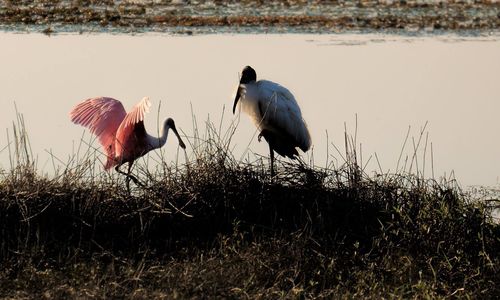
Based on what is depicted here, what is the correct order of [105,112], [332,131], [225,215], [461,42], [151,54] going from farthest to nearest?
[461,42] < [151,54] < [332,131] < [105,112] < [225,215]

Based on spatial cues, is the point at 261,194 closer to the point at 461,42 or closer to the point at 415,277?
the point at 415,277

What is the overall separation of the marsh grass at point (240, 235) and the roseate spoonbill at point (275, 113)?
4.66 feet

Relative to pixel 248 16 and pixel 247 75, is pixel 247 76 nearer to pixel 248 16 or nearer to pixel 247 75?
pixel 247 75

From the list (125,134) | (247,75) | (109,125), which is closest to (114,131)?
(109,125)

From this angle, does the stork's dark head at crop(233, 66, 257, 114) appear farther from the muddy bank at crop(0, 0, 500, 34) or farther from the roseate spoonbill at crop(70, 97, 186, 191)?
the muddy bank at crop(0, 0, 500, 34)

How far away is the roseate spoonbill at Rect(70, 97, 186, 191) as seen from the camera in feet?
26.9

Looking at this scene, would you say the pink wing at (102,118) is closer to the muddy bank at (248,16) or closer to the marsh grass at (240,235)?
the marsh grass at (240,235)

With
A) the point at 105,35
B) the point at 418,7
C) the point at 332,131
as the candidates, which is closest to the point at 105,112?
the point at 332,131

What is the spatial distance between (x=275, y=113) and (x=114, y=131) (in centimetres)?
121

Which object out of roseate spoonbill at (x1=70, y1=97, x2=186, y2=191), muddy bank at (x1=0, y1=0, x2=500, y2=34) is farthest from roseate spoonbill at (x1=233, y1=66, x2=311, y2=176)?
muddy bank at (x1=0, y1=0, x2=500, y2=34)

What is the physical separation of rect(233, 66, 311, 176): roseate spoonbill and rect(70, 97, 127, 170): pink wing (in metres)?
1.05

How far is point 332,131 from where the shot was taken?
35.8ft

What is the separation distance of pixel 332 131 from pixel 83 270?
496 cm

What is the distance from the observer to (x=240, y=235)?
671cm
